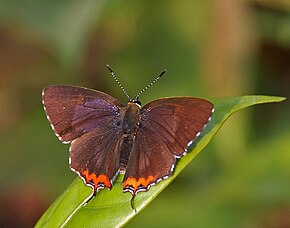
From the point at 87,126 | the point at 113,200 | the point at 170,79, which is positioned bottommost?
the point at 170,79

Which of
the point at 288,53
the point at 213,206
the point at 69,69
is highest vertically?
the point at 69,69

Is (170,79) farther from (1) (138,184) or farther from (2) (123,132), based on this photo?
(1) (138,184)

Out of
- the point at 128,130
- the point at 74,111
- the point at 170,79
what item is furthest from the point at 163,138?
the point at 170,79

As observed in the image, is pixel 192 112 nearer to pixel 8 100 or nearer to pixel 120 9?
pixel 120 9

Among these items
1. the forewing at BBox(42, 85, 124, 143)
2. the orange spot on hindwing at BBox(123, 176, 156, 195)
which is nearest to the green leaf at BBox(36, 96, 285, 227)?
the orange spot on hindwing at BBox(123, 176, 156, 195)

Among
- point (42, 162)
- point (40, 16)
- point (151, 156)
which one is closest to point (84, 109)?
point (151, 156)

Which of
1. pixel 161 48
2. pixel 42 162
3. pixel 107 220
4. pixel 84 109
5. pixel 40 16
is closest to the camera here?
pixel 107 220

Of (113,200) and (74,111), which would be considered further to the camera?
(74,111)
